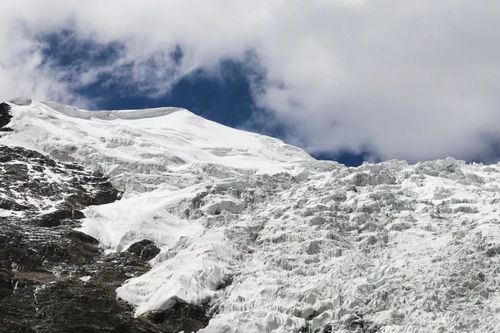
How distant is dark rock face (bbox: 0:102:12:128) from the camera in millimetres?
116500

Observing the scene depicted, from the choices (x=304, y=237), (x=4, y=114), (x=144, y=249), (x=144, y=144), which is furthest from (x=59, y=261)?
(x=4, y=114)

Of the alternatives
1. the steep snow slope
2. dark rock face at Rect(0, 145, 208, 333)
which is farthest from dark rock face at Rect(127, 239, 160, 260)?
the steep snow slope

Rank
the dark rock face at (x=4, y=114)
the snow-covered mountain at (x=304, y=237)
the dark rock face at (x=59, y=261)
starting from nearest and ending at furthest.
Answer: the snow-covered mountain at (x=304, y=237) < the dark rock face at (x=59, y=261) < the dark rock face at (x=4, y=114)

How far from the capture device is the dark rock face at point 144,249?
75.6 metres

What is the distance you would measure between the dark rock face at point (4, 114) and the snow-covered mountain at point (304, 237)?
5971mm

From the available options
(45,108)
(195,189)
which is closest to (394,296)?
(195,189)

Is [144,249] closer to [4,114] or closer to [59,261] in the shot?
[59,261]

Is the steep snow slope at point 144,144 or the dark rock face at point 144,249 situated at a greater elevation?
the steep snow slope at point 144,144

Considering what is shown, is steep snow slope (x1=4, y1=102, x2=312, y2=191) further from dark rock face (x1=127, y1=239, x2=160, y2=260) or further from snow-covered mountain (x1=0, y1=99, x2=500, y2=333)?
dark rock face (x1=127, y1=239, x2=160, y2=260)

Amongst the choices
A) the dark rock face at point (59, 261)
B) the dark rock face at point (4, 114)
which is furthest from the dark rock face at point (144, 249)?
the dark rock face at point (4, 114)

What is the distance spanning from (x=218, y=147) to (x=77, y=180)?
1379 inches

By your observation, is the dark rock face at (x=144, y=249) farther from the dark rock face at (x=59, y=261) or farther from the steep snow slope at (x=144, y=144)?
the steep snow slope at (x=144, y=144)

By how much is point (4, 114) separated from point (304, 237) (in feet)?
226

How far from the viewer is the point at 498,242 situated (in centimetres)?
6147
